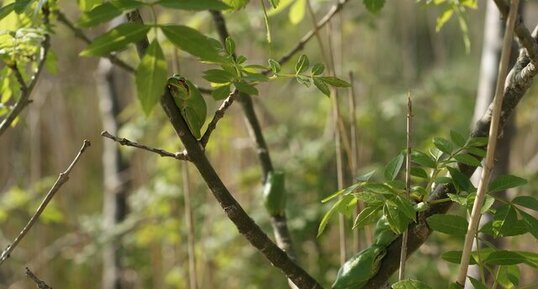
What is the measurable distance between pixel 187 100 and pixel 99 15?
0.10m

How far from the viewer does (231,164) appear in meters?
2.07

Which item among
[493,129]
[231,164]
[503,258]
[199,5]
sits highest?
[199,5]

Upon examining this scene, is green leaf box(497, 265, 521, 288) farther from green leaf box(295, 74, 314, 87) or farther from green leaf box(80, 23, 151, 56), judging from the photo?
green leaf box(80, 23, 151, 56)

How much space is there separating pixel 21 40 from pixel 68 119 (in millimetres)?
2080

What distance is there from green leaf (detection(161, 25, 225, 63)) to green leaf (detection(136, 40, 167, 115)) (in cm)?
1

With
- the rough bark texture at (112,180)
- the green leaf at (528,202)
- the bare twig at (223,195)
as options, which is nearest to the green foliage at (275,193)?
the bare twig at (223,195)

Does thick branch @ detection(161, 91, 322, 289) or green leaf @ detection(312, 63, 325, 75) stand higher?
green leaf @ detection(312, 63, 325, 75)

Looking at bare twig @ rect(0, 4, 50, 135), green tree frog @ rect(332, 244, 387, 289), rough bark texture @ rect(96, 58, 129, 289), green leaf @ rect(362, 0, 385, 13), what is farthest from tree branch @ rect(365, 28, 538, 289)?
rough bark texture @ rect(96, 58, 129, 289)

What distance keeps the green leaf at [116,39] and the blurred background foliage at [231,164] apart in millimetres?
362

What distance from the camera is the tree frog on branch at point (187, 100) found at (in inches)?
19.3

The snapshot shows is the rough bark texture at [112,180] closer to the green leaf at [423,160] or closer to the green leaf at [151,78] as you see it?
the green leaf at [423,160]

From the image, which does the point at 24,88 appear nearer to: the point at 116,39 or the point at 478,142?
the point at 116,39

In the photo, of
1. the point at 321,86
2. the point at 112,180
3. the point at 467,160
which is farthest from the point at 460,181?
the point at 112,180

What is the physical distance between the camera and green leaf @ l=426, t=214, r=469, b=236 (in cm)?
53
